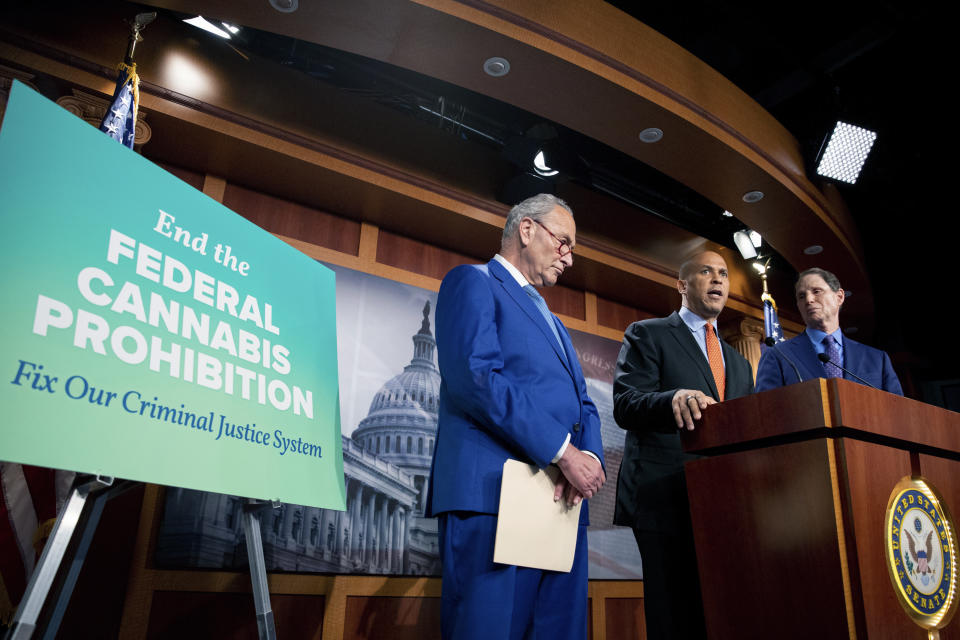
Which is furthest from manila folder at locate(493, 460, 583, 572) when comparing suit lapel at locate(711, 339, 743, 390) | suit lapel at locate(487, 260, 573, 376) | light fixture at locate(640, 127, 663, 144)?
light fixture at locate(640, 127, 663, 144)

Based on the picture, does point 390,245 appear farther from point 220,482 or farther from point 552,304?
point 220,482

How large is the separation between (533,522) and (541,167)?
239 centimetres

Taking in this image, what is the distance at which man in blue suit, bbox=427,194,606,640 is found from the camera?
133cm

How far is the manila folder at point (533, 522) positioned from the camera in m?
1.31

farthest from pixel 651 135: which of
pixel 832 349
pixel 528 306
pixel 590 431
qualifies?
pixel 590 431

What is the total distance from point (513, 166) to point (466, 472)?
2603mm

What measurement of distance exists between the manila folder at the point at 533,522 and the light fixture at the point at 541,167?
2.26 m

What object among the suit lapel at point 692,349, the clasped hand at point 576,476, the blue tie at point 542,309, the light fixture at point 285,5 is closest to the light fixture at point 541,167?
→ the light fixture at point 285,5

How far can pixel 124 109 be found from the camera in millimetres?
1893

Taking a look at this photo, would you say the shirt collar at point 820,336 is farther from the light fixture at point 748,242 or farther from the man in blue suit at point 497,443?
the light fixture at point 748,242

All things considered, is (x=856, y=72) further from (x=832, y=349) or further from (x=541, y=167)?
(x=832, y=349)

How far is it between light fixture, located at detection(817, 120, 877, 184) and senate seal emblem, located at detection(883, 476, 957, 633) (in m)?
2.68

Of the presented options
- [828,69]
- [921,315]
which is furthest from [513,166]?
[921,315]

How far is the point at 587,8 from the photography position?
8.83ft
